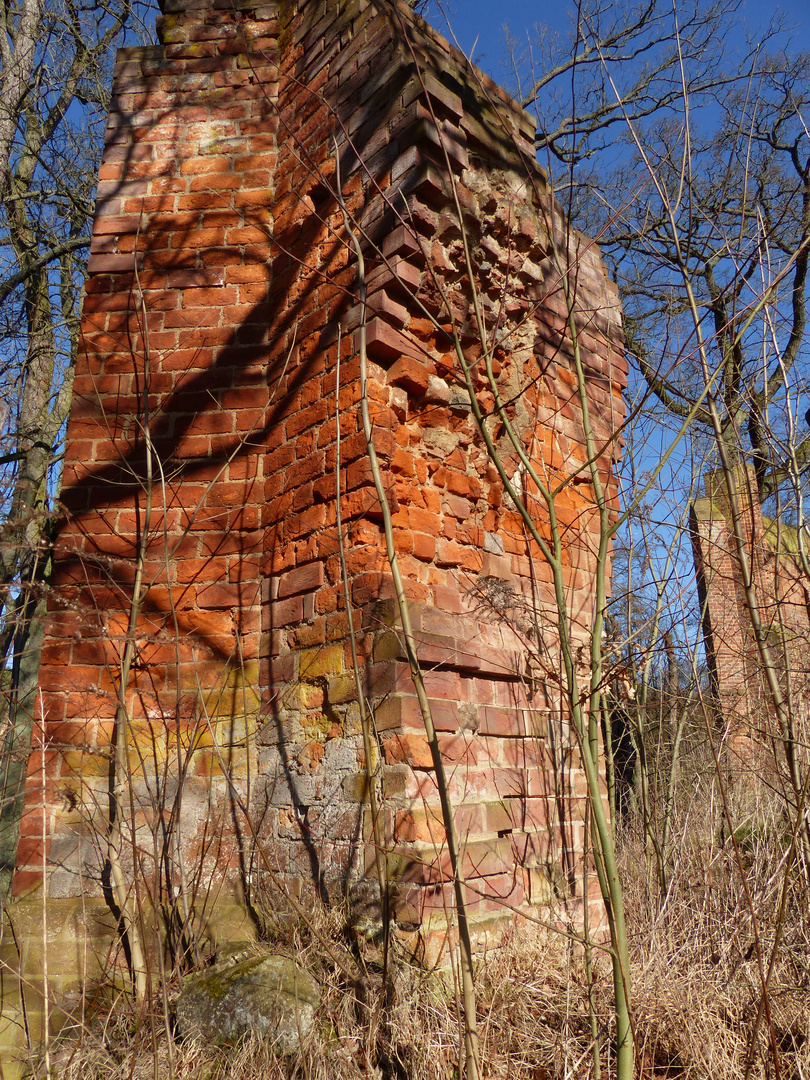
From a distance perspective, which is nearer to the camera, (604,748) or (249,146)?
(249,146)

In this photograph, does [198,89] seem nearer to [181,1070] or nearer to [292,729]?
[292,729]

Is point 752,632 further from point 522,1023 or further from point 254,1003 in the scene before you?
point 254,1003

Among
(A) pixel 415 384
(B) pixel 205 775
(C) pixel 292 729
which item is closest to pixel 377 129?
(A) pixel 415 384

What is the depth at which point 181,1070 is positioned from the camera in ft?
6.23

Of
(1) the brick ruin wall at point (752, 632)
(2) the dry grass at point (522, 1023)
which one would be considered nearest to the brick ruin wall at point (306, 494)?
(2) the dry grass at point (522, 1023)

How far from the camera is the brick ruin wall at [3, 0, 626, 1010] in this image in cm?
242

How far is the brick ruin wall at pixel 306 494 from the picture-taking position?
242 centimetres

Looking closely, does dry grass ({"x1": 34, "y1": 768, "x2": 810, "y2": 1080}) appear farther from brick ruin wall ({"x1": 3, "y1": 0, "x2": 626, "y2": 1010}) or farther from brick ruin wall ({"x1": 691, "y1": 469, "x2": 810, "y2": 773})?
brick ruin wall ({"x1": 691, "y1": 469, "x2": 810, "y2": 773})

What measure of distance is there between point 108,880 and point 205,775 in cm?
44

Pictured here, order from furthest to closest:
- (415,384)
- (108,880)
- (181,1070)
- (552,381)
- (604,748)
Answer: (604,748)
(552,381)
(415,384)
(108,880)
(181,1070)

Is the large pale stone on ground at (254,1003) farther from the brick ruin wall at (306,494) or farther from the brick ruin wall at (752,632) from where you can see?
the brick ruin wall at (752,632)

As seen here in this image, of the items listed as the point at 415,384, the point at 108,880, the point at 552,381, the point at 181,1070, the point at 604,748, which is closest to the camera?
the point at 181,1070

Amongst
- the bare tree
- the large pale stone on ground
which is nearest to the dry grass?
the large pale stone on ground

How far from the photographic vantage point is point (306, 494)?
271 centimetres
